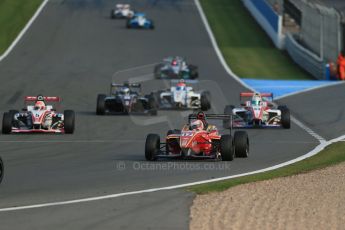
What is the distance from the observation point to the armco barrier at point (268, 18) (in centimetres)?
5770

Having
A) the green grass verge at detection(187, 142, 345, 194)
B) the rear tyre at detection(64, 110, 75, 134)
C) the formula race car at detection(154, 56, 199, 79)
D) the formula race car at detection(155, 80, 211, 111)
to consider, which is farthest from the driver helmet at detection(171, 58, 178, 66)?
the green grass verge at detection(187, 142, 345, 194)

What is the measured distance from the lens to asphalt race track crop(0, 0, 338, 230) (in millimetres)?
14945

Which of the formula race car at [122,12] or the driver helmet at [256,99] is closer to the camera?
the driver helmet at [256,99]

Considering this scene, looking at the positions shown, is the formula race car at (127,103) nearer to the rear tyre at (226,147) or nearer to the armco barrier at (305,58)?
the rear tyre at (226,147)

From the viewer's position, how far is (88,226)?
44.4 feet

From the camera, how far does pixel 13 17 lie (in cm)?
6406

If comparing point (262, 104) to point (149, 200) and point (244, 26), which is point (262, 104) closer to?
point (149, 200)

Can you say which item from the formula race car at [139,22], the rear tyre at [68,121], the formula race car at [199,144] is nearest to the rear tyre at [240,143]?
the formula race car at [199,144]

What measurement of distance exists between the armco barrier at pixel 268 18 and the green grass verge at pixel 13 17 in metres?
14.1

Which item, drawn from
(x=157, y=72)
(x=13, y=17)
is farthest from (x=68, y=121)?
(x=13, y=17)

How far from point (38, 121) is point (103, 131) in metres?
2.04

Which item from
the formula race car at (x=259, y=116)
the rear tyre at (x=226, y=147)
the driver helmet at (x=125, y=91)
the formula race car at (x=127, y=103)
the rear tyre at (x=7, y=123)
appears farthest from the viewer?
the driver helmet at (x=125, y=91)

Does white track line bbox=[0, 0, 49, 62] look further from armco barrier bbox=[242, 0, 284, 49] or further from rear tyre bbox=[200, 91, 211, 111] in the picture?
rear tyre bbox=[200, 91, 211, 111]

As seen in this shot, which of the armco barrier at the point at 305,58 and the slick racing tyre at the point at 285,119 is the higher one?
the armco barrier at the point at 305,58
